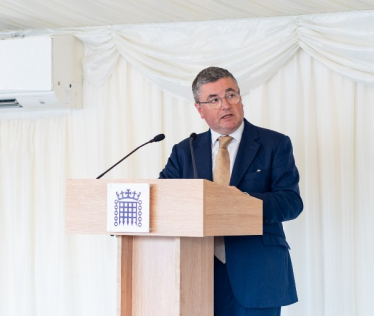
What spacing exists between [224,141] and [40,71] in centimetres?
200

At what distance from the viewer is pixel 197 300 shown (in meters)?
2.32

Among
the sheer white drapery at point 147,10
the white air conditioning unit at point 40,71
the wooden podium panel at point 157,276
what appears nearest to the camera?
the wooden podium panel at point 157,276

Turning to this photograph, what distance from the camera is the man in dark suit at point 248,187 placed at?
2.63m

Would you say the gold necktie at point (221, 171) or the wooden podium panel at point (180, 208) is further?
the gold necktie at point (221, 171)

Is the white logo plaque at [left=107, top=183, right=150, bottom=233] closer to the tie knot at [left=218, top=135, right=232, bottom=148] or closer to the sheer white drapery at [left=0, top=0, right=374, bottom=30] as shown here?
the tie knot at [left=218, top=135, right=232, bottom=148]

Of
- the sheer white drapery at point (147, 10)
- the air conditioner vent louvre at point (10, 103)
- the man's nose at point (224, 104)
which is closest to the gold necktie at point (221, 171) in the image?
the man's nose at point (224, 104)

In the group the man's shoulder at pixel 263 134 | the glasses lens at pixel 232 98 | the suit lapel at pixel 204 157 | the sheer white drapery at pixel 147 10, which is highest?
the sheer white drapery at pixel 147 10

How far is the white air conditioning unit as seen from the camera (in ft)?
14.7

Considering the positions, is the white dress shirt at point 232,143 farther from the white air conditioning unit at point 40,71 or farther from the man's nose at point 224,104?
the white air conditioning unit at point 40,71

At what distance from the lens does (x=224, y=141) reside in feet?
9.56

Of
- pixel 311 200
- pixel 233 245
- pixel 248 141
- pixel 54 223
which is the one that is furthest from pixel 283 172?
pixel 54 223

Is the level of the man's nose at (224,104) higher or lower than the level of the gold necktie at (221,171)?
higher

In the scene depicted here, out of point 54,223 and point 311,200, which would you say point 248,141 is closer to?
point 311,200

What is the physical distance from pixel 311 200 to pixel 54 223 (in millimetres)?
1835
